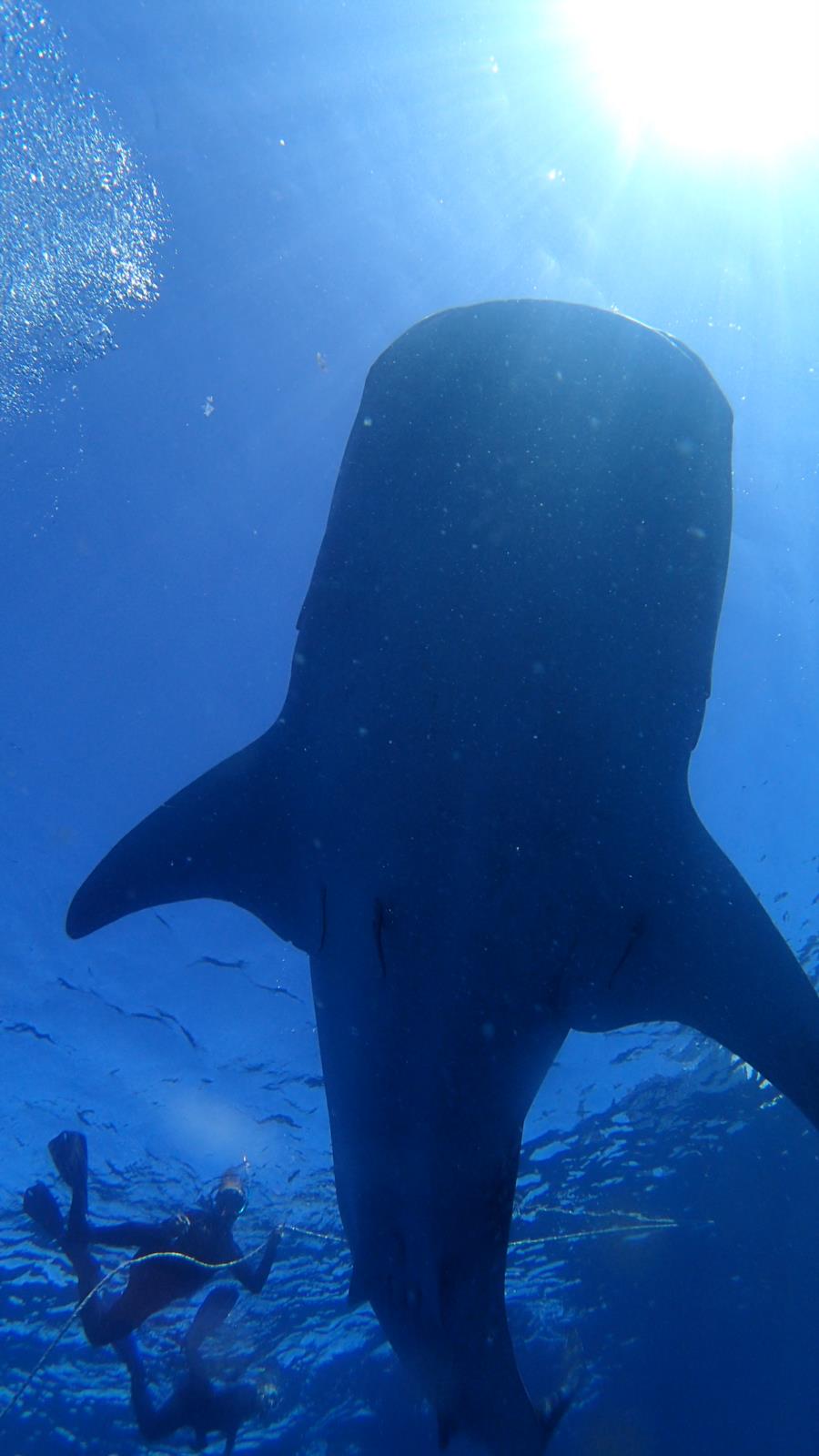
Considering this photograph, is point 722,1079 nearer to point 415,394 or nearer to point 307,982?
point 307,982

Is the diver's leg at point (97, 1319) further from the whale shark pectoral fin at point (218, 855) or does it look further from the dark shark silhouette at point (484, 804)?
the whale shark pectoral fin at point (218, 855)

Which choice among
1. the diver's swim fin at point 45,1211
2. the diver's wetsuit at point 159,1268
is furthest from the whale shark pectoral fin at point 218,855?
the diver's swim fin at point 45,1211

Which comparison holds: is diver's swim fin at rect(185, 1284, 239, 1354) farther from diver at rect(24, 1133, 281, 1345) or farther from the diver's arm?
the diver's arm

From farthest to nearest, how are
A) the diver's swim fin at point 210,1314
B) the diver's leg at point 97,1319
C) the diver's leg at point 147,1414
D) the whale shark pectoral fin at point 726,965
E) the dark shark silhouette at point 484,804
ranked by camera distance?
the diver's swim fin at point 210,1314 < the diver's leg at point 147,1414 < the diver's leg at point 97,1319 < the whale shark pectoral fin at point 726,965 < the dark shark silhouette at point 484,804

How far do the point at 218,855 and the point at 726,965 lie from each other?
8.96 feet

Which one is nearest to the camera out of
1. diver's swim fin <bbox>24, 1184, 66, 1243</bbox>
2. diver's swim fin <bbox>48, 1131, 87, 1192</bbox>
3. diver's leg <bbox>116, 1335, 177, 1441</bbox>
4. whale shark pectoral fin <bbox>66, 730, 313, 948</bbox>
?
whale shark pectoral fin <bbox>66, 730, 313, 948</bbox>

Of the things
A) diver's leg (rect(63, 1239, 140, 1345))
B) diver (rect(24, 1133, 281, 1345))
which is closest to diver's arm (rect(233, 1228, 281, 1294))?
diver (rect(24, 1133, 281, 1345))

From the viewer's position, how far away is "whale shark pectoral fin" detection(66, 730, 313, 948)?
162 inches

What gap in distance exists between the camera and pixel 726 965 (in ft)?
12.5

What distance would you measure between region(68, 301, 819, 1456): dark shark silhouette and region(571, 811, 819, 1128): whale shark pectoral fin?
0.01 metres

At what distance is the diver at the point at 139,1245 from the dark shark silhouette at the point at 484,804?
233 inches

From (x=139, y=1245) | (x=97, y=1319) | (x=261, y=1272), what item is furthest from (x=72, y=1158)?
(x=97, y=1319)

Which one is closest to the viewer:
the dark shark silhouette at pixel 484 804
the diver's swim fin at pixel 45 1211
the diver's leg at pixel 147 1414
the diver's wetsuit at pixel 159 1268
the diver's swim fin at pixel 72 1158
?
the dark shark silhouette at pixel 484 804

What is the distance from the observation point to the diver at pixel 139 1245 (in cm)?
884
